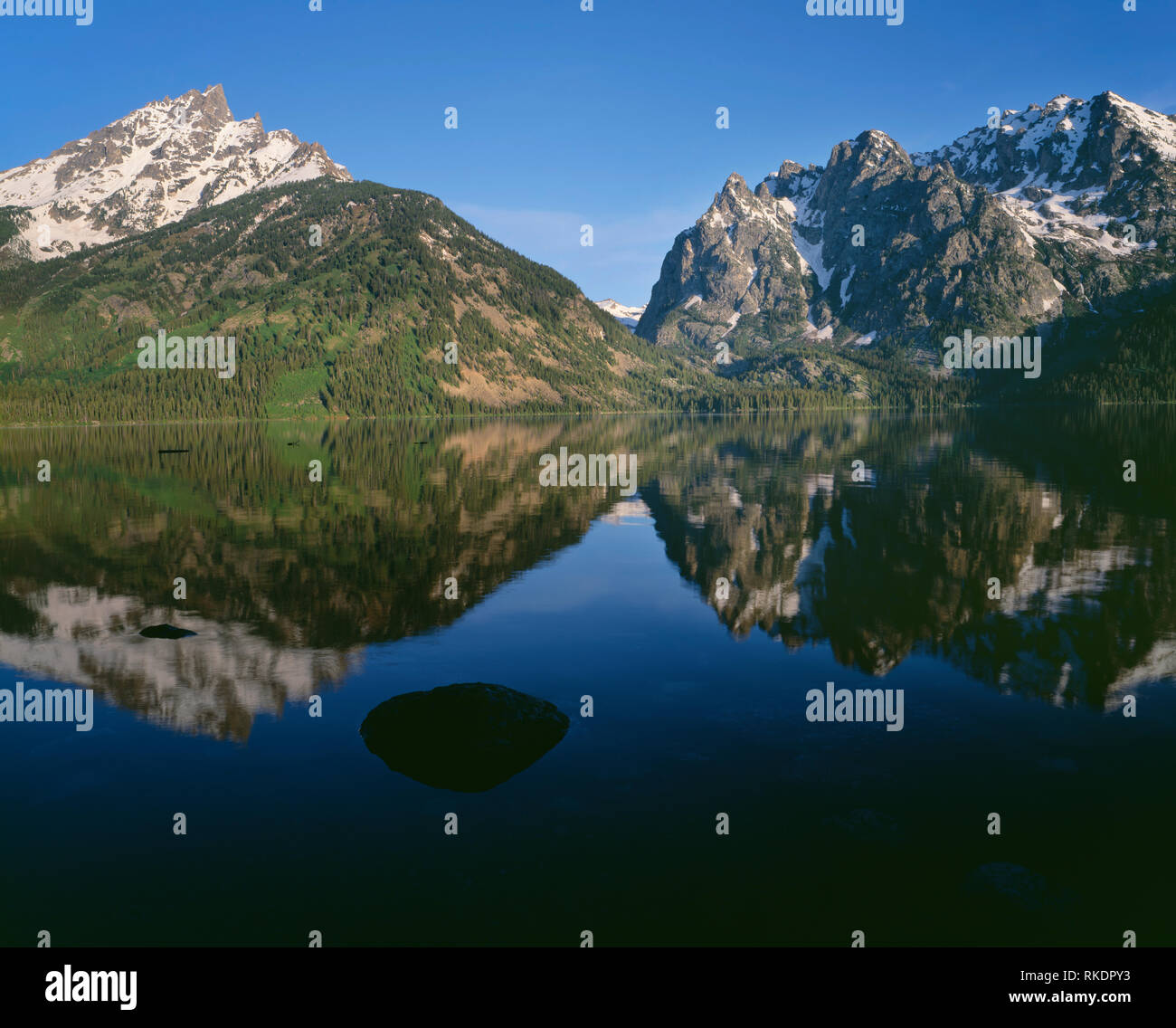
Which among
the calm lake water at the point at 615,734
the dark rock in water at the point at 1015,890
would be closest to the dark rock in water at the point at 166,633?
the calm lake water at the point at 615,734

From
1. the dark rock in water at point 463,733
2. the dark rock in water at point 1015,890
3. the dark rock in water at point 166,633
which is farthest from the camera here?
the dark rock in water at point 166,633

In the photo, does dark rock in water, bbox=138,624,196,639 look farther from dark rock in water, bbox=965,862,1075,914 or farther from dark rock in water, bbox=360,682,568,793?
dark rock in water, bbox=965,862,1075,914

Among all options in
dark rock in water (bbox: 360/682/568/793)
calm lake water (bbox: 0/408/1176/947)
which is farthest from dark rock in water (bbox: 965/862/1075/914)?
dark rock in water (bbox: 360/682/568/793)

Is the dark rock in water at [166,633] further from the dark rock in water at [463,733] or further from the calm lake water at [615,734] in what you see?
the dark rock in water at [463,733]

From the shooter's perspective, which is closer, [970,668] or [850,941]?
[850,941]

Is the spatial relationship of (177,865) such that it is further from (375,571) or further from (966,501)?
(966,501)
